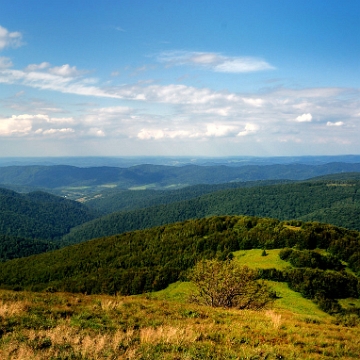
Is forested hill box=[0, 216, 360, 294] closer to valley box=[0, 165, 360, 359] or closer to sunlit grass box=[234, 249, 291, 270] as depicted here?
valley box=[0, 165, 360, 359]

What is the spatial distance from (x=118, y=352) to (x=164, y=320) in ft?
18.8

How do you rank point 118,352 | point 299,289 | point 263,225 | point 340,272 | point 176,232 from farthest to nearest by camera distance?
point 176,232, point 263,225, point 340,272, point 299,289, point 118,352

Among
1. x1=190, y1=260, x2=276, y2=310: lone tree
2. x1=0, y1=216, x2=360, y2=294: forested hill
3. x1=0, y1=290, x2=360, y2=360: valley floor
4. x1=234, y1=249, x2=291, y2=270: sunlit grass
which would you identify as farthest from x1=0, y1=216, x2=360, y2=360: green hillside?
x1=190, y1=260, x2=276, y2=310: lone tree

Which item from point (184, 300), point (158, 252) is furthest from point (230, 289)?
point (158, 252)

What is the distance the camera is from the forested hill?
6625 cm

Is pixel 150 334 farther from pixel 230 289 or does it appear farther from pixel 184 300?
pixel 184 300

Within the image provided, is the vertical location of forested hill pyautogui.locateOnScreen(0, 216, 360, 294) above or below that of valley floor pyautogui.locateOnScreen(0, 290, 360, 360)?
below

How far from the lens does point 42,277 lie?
11431cm

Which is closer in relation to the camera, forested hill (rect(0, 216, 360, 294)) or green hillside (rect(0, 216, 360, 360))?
green hillside (rect(0, 216, 360, 360))

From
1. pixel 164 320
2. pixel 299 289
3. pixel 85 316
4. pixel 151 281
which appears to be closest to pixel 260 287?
pixel 299 289

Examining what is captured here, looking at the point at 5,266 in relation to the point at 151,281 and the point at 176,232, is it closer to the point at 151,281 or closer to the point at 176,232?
the point at 176,232

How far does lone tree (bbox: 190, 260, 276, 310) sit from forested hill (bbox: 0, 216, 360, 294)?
23570mm

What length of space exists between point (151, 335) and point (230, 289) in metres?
19.2

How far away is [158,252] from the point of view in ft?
333
